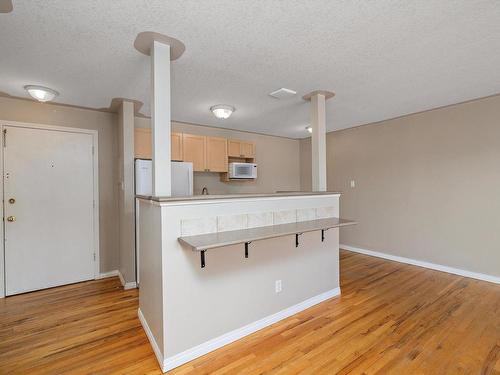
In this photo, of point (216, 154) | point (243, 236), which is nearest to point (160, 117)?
point (243, 236)

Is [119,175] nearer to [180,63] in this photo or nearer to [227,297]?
[180,63]

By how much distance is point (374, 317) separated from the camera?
252 cm

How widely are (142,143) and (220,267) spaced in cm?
251

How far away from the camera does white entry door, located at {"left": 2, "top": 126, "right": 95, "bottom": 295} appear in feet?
10.4

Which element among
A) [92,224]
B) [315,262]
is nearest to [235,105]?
[315,262]

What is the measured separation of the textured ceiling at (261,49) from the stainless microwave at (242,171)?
4.62 feet

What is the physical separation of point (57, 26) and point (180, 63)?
912mm

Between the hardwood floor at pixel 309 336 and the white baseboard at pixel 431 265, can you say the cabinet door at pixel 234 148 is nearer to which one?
the hardwood floor at pixel 309 336

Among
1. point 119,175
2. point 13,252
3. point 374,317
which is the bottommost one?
point 374,317

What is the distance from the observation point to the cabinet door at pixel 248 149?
495 cm

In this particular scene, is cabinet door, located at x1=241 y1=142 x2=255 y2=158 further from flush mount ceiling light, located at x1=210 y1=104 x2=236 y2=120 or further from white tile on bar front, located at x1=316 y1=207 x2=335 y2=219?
white tile on bar front, located at x1=316 y1=207 x2=335 y2=219

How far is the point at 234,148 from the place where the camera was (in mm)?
4824

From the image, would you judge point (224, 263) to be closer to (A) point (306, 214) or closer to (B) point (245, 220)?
(B) point (245, 220)

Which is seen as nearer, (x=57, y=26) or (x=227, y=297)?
(x=57, y=26)
